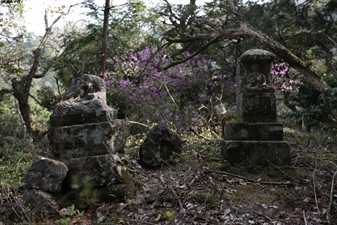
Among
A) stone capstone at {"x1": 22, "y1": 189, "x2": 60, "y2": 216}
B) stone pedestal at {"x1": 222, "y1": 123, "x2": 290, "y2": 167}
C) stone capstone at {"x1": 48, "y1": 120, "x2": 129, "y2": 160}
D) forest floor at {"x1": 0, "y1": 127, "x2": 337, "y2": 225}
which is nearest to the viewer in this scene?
forest floor at {"x1": 0, "y1": 127, "x2": 337, "y2": 225}

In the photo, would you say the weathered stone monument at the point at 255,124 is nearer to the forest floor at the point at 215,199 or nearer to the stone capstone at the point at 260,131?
the stone capstone at the point at 260,131

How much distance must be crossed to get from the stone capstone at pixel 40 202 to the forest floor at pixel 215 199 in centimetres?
12

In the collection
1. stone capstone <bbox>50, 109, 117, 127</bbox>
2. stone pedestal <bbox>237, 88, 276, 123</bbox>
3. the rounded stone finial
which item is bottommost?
stone capstone <bbox>50, 109, 117, 127</bbox>

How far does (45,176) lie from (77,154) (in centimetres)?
66

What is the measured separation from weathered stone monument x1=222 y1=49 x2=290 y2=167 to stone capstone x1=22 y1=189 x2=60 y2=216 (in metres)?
3.18

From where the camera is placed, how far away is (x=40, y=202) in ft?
14.0

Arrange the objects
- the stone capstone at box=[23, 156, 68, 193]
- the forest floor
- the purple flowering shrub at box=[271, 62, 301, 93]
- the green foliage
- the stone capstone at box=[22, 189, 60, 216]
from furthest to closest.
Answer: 1. the purple flowering shrub at box=[271, 62, 301, 93]
2. the green foliage
3. the stone capstone at box=[23, 156, 68, 193]
4. the stone capstone at box=[22, 189, 60, 216]
5. the forest floor

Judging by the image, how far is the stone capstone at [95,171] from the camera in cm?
472

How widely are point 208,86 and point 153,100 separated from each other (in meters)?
2.83

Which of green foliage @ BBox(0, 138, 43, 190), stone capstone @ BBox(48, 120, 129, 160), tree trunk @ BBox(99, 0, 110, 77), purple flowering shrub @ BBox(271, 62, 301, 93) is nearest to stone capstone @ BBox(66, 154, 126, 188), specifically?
stone capstone @ BBox(48, 120, 129, 160)

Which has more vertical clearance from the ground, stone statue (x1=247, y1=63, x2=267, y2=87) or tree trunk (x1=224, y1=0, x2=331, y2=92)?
tree trunk (x1=224, y1=0, x2=331, y2=92)

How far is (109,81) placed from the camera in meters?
12.8

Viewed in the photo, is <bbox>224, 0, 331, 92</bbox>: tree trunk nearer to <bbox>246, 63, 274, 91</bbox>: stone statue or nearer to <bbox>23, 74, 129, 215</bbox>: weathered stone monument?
<bbox>246, 63, 274, 91</bbox>: stone statue

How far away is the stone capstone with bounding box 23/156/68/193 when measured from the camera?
4.43 m
